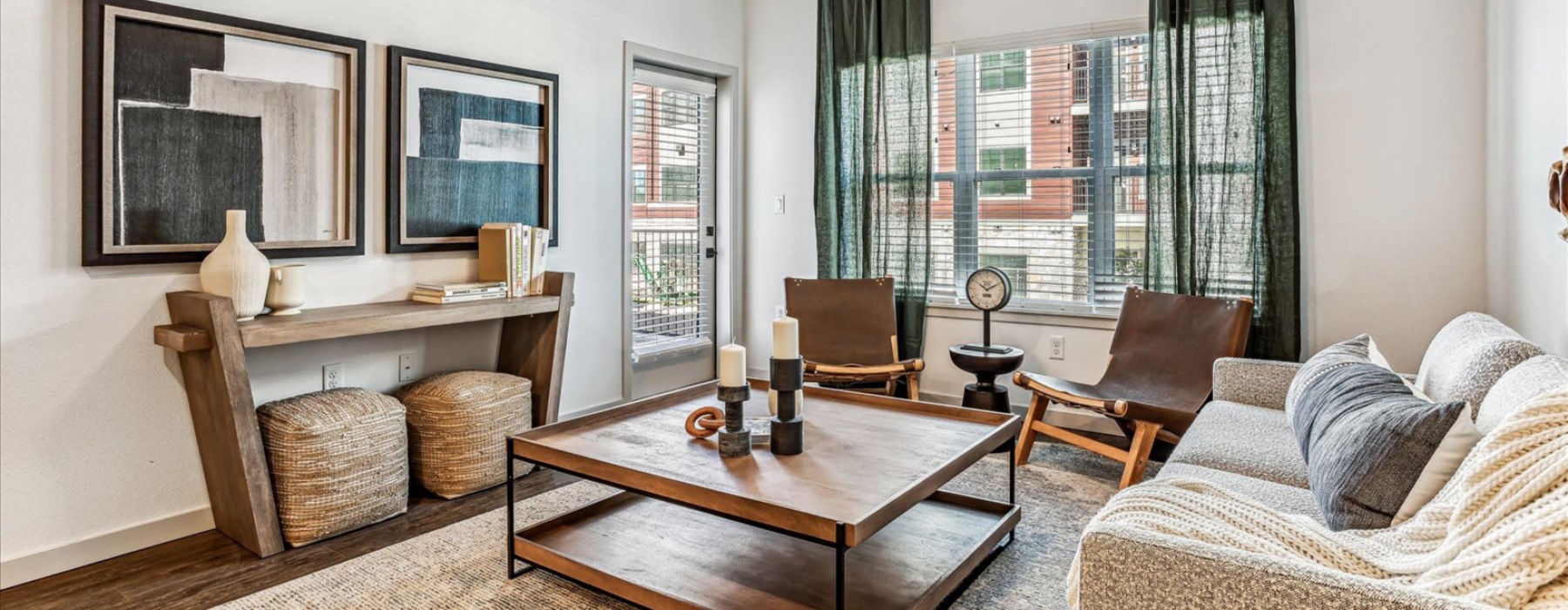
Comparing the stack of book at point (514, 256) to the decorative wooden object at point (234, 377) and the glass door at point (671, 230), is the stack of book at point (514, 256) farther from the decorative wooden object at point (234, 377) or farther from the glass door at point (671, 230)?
the glass door at point (671, 230)

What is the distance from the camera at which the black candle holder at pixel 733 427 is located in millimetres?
2232

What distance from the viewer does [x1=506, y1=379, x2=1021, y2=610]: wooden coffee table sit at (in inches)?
76.3

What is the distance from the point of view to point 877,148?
4512mm

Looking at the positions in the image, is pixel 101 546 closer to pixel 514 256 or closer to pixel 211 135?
pixel 211 135

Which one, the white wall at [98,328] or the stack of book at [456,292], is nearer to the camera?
the white wall at [98,328]

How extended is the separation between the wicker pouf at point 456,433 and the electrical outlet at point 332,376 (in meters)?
0.23

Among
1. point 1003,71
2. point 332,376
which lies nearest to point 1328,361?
point 1003,71

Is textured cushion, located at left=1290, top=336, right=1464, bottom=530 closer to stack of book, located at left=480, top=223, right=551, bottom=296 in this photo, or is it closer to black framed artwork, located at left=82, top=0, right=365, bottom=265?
stack of book, located at left=480, top=223, right=551, bottom=296

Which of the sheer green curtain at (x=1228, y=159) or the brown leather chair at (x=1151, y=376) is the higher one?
the sheer green curtain at (x=1228, y=159)

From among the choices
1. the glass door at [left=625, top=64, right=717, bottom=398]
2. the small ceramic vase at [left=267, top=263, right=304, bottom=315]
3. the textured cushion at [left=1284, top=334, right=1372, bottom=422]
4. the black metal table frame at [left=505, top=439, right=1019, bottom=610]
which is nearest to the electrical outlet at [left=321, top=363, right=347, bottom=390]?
the small ceramic vase at [left=267, top=263, right=304, bottom=315]

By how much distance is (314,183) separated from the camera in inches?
119

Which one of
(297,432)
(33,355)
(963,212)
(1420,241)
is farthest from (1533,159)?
(33,355)

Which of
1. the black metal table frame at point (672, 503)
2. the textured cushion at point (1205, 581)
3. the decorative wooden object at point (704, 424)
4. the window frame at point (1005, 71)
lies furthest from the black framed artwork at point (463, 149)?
the textured cushion at point (1205, 581)

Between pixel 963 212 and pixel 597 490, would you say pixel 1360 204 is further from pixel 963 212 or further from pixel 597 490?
pixel 597 490
